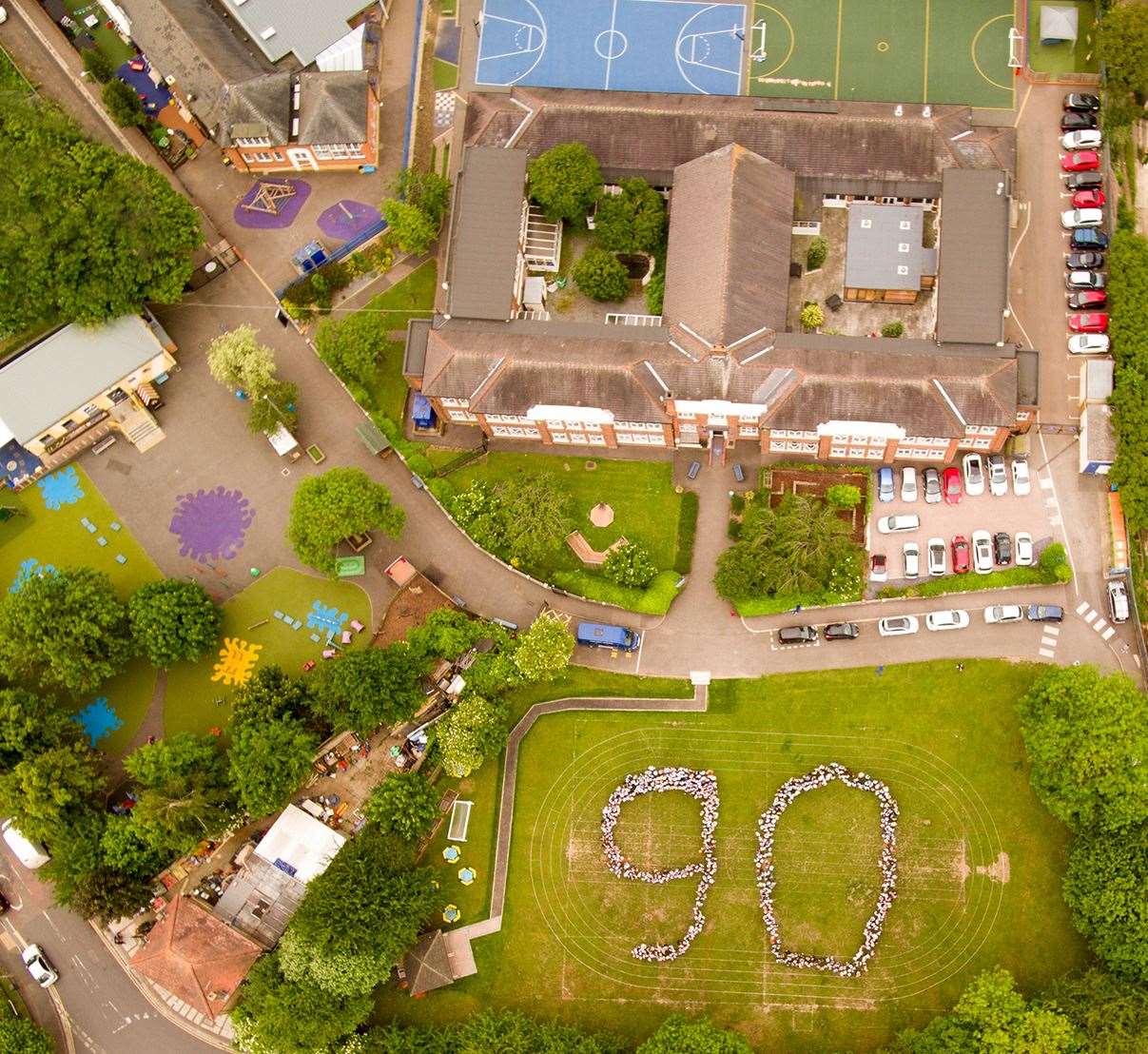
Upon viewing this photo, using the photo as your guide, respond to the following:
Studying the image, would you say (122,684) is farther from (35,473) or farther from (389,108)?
(389,108)

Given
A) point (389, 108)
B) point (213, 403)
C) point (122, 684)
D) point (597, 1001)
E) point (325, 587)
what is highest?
point (389, 108)

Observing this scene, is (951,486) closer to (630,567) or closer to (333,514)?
(630,567)

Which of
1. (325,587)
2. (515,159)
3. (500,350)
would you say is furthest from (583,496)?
(515,159)

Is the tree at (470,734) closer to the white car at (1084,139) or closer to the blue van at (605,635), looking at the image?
the blue van at (605,635)

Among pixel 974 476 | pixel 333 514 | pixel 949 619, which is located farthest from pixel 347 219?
pixel 949 619

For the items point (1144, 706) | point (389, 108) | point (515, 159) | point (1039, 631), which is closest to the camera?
point (1144, 706)

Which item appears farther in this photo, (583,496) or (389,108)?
(389,108)
